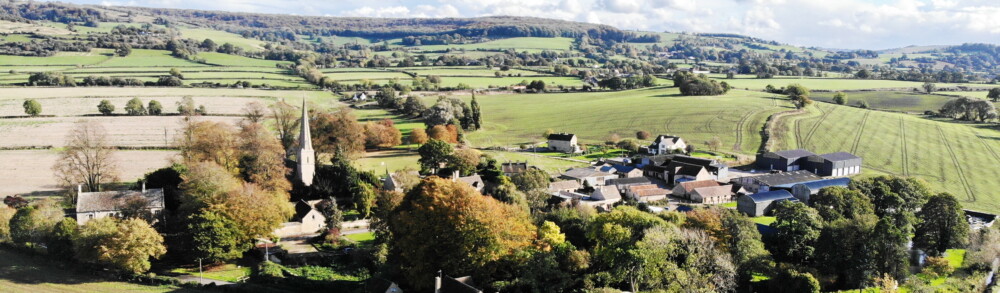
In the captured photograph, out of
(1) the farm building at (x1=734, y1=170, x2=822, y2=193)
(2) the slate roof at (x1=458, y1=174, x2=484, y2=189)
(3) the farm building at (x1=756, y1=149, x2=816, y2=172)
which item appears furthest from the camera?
(3) the farm building at (x1=756, y1=149, x2=816, y2=172)

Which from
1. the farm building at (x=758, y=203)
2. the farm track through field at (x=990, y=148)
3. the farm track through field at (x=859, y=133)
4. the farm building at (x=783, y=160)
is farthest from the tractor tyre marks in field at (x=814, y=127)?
the farm building at (x=758, y=203)

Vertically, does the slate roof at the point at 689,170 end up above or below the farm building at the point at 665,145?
below

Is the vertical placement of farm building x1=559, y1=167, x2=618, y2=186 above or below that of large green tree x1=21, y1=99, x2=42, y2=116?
below

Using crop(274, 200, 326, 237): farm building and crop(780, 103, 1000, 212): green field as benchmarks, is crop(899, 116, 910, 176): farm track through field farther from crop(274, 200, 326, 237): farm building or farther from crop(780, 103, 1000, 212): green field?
crop(274, 200, 326, 237): farm building

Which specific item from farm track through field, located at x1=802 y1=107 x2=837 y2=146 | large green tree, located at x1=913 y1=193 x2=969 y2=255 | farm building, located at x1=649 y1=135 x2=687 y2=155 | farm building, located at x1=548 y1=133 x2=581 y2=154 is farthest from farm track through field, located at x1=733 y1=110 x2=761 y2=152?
large green tree, located at x1=913 y1=193 x2=969 y2=255

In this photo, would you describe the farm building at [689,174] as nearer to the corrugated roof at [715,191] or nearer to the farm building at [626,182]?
the farm building at [626,182]

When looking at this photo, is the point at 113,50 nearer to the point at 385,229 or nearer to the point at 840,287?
the point at 385,229
